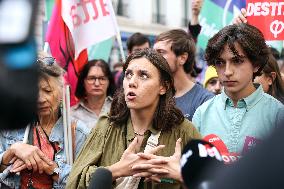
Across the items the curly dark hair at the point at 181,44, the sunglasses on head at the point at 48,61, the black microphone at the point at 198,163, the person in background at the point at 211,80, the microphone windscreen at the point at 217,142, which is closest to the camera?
the black microphone at the point at 198,163

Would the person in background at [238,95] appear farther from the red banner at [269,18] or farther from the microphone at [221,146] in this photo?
the red banner at [269,18]

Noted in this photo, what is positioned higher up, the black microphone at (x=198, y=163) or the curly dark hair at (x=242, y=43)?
the black microphone at (x=198, y=163)

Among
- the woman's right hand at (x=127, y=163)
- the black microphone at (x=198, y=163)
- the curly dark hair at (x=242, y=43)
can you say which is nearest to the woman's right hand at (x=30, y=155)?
the woman's right hand at (x=127, y=163)

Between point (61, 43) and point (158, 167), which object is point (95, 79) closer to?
point (61, 43)

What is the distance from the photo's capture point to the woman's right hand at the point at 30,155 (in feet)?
11.5

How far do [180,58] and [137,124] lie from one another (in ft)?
4.96

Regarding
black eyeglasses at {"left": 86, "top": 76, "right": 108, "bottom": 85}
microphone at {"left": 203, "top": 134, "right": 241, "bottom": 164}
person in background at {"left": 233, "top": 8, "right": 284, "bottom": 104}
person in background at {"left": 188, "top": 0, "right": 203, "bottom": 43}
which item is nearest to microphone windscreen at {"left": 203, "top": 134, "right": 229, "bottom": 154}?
microphone at {"left": 203, "top": 134, "right": 241, "bottom": 164}

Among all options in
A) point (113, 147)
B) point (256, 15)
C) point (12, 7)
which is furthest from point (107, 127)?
point (12, 7)

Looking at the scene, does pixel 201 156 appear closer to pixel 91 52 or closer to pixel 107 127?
pixel 107 127

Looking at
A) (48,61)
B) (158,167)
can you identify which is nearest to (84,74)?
(48,61)

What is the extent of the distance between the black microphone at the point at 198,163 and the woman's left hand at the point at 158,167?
4.73 ft

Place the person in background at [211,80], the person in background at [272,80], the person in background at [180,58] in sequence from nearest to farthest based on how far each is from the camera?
the person in background at [180,58] → the person in background at [272,80] → the person in background at [211,80]

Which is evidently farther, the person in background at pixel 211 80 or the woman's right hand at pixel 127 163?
the person in background at pixel 211 80

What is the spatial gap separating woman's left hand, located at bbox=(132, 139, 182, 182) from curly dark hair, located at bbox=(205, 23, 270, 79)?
756 millimetres
